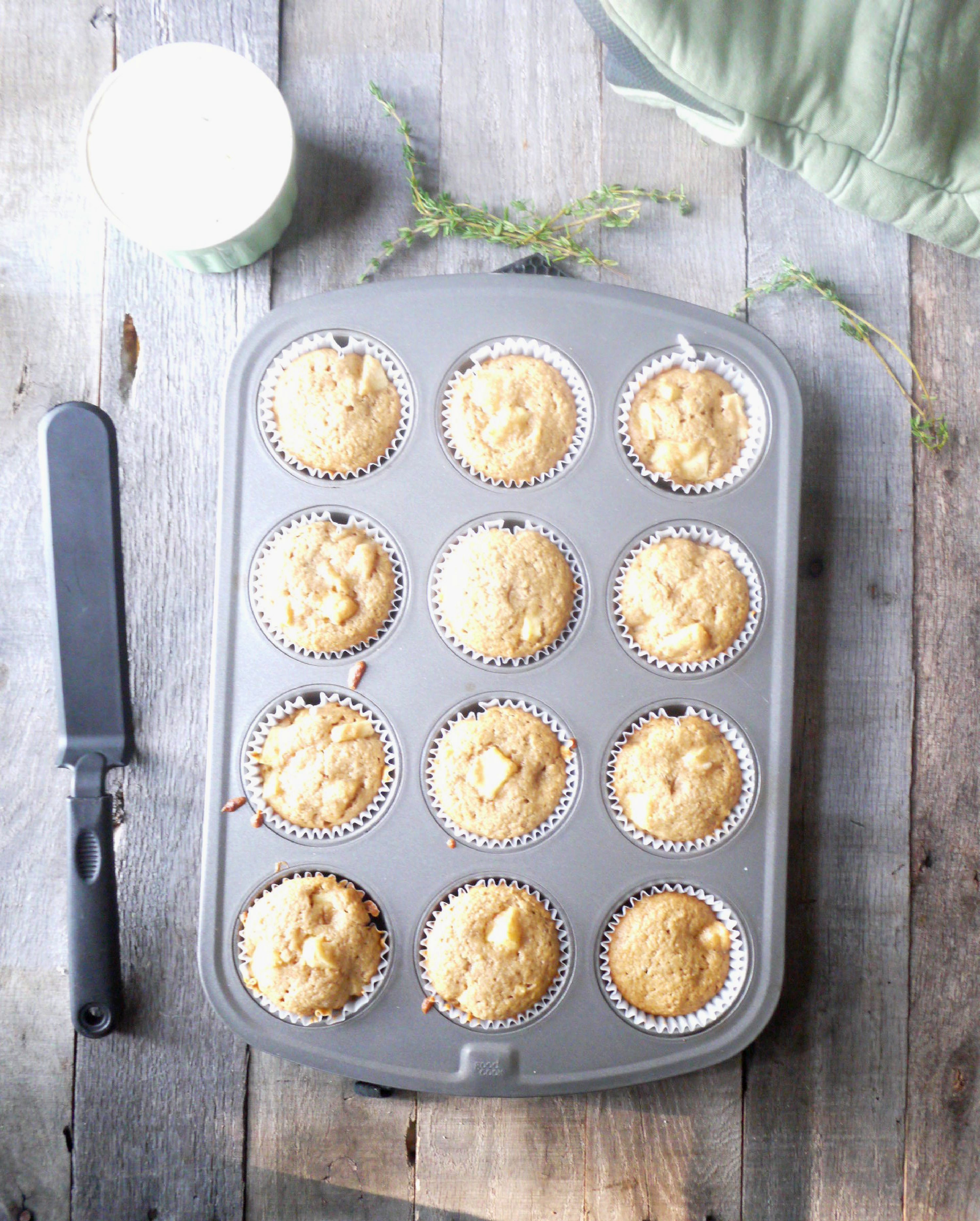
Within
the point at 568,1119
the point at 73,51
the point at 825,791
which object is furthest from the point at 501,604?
the point at 73,51

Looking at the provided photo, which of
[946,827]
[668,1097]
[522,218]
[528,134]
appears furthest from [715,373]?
[668,1097]

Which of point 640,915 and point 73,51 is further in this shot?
point 73,51

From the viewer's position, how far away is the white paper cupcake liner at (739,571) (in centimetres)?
145

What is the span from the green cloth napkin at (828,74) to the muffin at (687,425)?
415 millimetres

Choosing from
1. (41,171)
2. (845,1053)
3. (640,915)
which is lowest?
(845,1053)

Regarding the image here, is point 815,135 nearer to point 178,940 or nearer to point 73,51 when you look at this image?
point 73,51

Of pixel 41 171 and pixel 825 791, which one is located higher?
pixel 41 171

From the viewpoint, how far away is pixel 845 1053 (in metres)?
1.62

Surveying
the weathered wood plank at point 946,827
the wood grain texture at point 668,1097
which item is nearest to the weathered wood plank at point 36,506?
the wood grain texture at point 668,1097

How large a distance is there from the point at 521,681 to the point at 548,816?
0.22 m

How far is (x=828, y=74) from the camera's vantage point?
143cm

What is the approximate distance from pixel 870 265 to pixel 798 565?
58 cm

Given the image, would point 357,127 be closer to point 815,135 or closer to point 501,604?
point 815,135

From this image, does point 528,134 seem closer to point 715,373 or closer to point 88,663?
point 715,373
